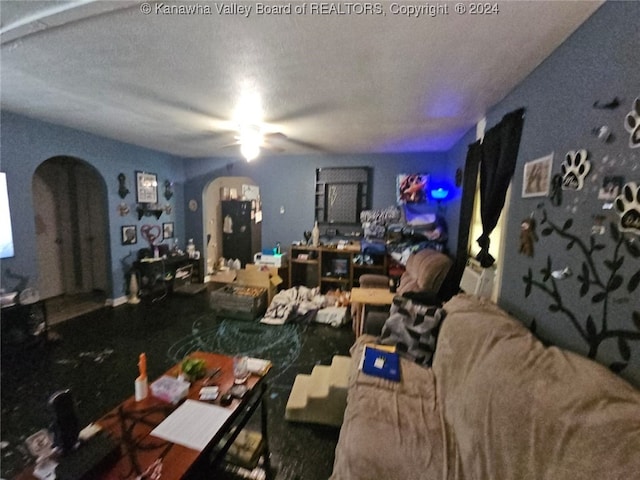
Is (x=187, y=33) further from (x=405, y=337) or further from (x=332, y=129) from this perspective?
(x=405, y=337)

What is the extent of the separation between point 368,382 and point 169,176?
4.68 metres

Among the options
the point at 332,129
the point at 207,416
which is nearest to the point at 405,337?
the point at 207,416

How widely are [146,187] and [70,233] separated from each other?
4.60ft

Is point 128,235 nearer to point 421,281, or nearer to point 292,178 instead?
point 292,178

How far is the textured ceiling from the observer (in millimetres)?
1219

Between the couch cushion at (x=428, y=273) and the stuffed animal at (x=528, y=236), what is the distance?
1021 millimetres

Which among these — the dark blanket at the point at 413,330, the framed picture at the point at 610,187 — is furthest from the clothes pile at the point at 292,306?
the framed picture at the point at 610,187

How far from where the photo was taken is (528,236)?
1.62 m

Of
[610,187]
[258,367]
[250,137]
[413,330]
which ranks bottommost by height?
[258,367]

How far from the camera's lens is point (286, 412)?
1895mm

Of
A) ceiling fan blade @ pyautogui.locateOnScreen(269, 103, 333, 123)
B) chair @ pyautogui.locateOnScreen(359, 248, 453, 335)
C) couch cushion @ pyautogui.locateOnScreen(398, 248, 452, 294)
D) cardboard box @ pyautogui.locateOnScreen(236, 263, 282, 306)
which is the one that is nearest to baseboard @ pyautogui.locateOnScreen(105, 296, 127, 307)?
cardboard box @ pyautogui.locateOnScreen(236, 263, 282, 306)

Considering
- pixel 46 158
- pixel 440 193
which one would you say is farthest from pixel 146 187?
pixel 440 193

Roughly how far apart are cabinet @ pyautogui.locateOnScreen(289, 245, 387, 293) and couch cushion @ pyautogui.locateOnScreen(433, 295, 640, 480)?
2.59m

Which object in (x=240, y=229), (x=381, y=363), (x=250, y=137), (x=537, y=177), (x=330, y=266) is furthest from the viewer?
(x=240, y=229)
